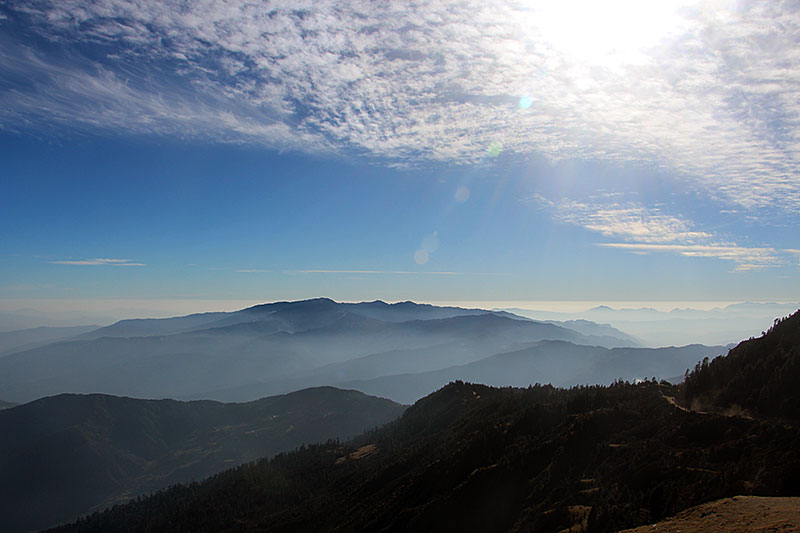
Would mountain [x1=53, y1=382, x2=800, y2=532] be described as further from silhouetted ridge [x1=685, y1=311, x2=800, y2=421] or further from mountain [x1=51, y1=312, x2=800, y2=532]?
silhouetted ridge [x1=685, y1=311, x2=800, y2=421]

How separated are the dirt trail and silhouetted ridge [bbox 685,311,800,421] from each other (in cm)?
2176

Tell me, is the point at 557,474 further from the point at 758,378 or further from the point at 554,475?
the point at 758,378

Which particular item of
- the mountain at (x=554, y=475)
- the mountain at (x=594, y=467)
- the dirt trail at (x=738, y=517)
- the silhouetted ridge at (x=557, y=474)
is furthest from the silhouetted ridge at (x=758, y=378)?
the dirt trail at (x=738, y=517)

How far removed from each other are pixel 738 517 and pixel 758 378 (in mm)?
33202

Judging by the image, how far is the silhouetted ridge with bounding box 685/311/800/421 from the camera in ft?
140

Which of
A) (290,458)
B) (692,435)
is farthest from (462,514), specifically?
(290,458)

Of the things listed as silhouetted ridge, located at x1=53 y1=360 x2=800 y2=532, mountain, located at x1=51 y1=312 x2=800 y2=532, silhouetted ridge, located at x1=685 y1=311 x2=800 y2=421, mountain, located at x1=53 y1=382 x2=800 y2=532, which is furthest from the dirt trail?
silhouetted ridge, located at x1=685 y1=311 x2=800 y2=421

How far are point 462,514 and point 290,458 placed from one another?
137m

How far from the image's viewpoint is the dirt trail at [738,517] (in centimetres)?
2047

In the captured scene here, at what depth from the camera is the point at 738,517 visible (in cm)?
2278

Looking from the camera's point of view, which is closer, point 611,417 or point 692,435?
point 692,435

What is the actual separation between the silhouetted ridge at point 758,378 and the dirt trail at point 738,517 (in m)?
21.8

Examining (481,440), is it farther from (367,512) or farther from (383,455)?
(383,455)

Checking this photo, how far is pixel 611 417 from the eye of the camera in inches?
2245
